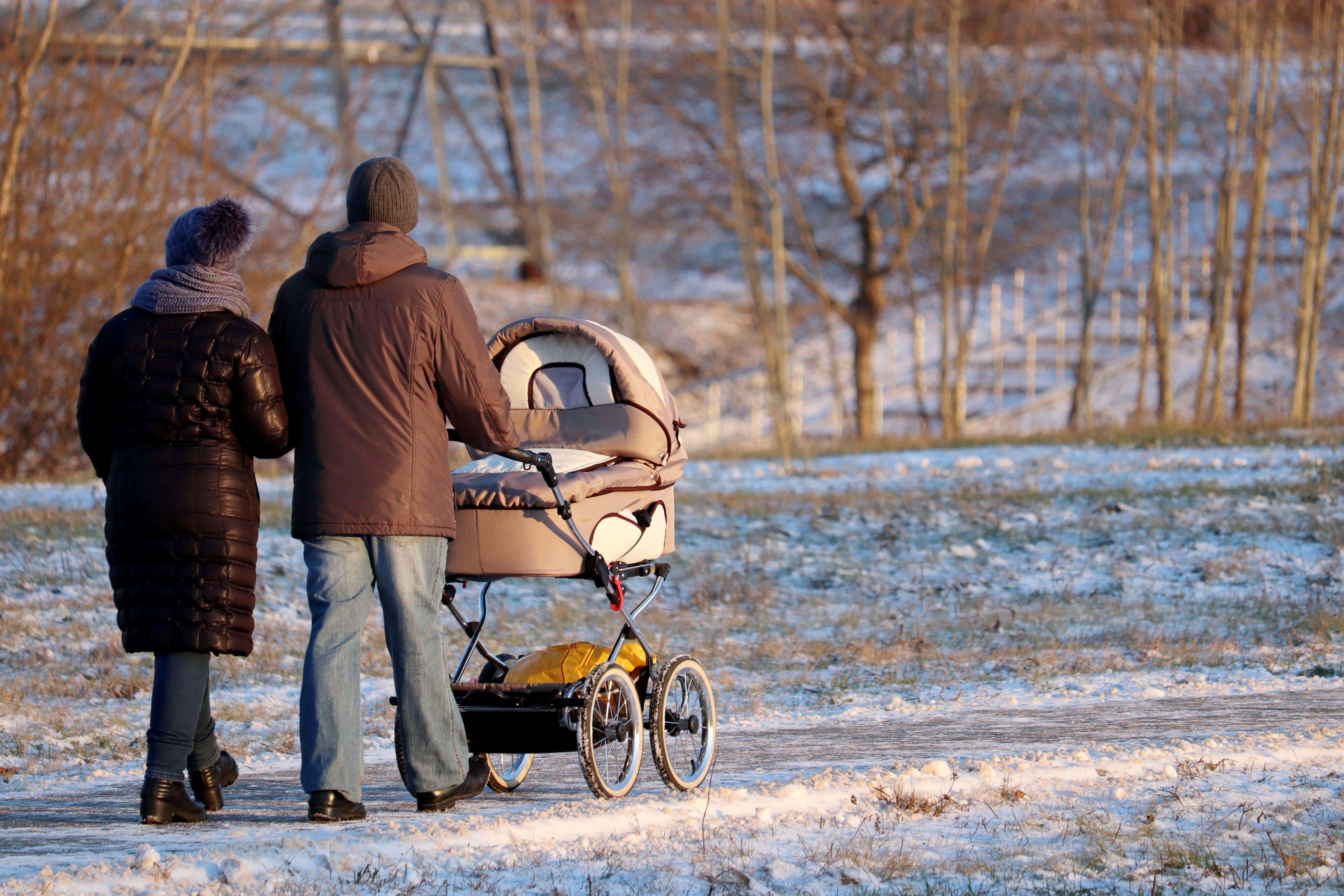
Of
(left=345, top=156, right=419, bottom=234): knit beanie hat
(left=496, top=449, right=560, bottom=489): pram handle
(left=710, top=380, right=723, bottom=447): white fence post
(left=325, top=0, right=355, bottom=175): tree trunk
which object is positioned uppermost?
(left=325, top=0, right=355, bottom=175): tree trunk

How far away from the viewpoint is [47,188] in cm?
1594

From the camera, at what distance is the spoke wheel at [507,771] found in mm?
5395

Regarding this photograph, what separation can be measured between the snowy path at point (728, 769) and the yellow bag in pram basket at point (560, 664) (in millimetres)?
433

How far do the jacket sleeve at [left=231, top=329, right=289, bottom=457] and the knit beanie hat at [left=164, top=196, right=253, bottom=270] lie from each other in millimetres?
336

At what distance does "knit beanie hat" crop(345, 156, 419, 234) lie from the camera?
15.3 feet

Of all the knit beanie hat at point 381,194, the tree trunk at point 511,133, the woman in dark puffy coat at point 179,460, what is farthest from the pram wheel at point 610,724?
the tree trunk at point 511,133

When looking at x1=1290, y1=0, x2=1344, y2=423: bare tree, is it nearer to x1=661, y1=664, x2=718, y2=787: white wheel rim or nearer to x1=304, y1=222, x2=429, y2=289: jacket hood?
x1=661, y1=664, x2=718, y2=787: white wheel rim

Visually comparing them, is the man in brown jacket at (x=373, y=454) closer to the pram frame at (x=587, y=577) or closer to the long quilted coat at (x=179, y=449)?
the long quilted coat at (x=179, y=449)

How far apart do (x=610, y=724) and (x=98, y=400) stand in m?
2.03

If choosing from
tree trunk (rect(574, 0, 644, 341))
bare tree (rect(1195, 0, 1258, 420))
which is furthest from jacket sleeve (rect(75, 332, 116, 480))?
bare tree (rect(1195, 0, 1258, 420))

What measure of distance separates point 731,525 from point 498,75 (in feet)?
54.2

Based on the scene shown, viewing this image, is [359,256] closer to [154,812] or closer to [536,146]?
[154,812]

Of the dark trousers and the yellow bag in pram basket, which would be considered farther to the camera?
the yellow bag in pram basket

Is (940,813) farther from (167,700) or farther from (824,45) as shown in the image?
(824,45)
